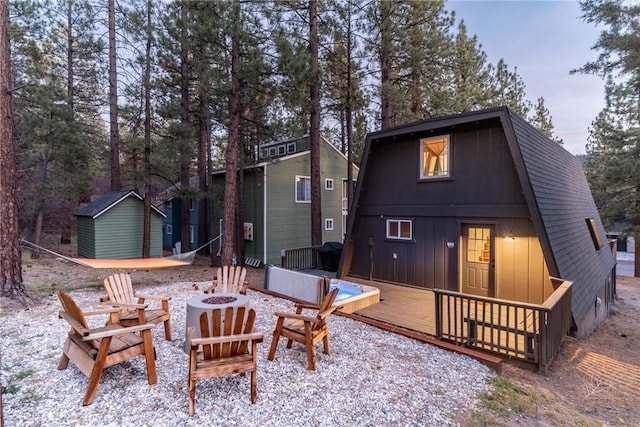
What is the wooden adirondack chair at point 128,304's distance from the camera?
4.12 meters

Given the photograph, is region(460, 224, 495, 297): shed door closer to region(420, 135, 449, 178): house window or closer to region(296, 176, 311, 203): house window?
region(420, 135, 449, 178): house window

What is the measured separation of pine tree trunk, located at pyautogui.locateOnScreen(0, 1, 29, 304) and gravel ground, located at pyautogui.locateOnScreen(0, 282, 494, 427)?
1.51 m

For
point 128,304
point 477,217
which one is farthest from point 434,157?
point 128,304

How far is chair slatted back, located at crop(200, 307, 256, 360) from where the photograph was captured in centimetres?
304

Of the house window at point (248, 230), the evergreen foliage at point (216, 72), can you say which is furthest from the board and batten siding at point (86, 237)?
the house window at point (248, 230)

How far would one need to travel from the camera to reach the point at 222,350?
3.13 m

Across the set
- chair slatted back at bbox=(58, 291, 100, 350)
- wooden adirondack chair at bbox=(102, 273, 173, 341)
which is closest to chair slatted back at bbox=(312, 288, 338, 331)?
wooden adirondack chair at bbox=(102, 273, 173, 341)

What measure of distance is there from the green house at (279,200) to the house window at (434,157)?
6.94 meters

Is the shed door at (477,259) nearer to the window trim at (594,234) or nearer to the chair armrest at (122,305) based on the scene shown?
the window trim at (594,234)

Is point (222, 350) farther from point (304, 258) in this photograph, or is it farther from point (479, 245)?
point (304, 258)

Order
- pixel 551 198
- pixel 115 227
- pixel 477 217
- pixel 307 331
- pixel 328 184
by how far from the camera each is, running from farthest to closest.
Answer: pixel 328 184
pixel 115 227
pixel 477 217
pixel 551 198
pixel 307 331

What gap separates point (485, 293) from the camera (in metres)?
6.91

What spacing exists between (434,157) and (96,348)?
7193mm

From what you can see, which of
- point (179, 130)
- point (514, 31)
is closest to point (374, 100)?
point (514, 31)
